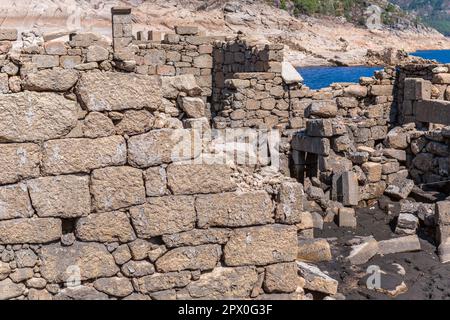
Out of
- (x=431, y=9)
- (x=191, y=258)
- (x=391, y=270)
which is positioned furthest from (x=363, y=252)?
(x=431, y=9)

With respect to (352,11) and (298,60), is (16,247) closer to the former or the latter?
(298,60)

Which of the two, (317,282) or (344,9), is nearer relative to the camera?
(317,282)

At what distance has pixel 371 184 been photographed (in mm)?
10250

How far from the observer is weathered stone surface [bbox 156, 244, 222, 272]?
5395mm

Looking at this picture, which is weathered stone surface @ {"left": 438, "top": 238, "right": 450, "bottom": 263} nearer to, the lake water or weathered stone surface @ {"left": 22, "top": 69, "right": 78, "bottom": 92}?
weathered stone surface @ {"left": 22, "top": 69, "right": 78, "bottom": 92}

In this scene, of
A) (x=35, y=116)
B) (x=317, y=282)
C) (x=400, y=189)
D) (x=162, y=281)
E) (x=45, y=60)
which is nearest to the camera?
(x=35, y=116)

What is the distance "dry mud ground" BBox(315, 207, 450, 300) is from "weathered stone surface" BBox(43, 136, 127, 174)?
3226 mm

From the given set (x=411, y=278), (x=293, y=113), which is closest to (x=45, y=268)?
(x=411, y=278)

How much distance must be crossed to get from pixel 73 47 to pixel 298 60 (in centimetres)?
2796

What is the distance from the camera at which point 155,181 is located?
525 centimetres

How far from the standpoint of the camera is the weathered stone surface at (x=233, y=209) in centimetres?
540

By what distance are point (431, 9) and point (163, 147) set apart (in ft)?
494

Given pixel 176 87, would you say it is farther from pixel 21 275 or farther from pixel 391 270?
pixel 391 270

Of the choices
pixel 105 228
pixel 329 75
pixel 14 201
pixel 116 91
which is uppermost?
pixel 329 75
